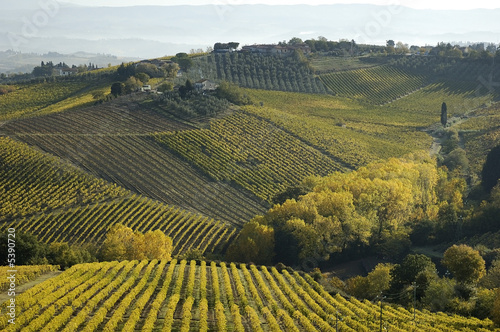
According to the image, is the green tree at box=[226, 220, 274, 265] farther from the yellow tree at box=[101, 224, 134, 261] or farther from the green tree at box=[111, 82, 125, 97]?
the green tree at box=[111, 82, 125, 97]

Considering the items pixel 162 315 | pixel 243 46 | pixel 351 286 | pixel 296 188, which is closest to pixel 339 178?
pixel 296 188

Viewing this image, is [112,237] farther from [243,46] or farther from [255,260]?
[243,46]

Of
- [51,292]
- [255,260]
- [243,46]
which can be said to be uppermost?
[243,46]

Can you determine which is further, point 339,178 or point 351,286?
point 339,178

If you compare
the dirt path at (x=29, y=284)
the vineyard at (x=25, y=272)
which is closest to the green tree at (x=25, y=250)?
the vineyard at (x=25, y=272)

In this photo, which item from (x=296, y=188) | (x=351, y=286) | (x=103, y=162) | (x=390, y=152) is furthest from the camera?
(x=390, y=152)

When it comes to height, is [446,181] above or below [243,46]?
below

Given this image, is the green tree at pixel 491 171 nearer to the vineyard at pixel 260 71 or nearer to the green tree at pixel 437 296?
the green tree at pixel 437 296
